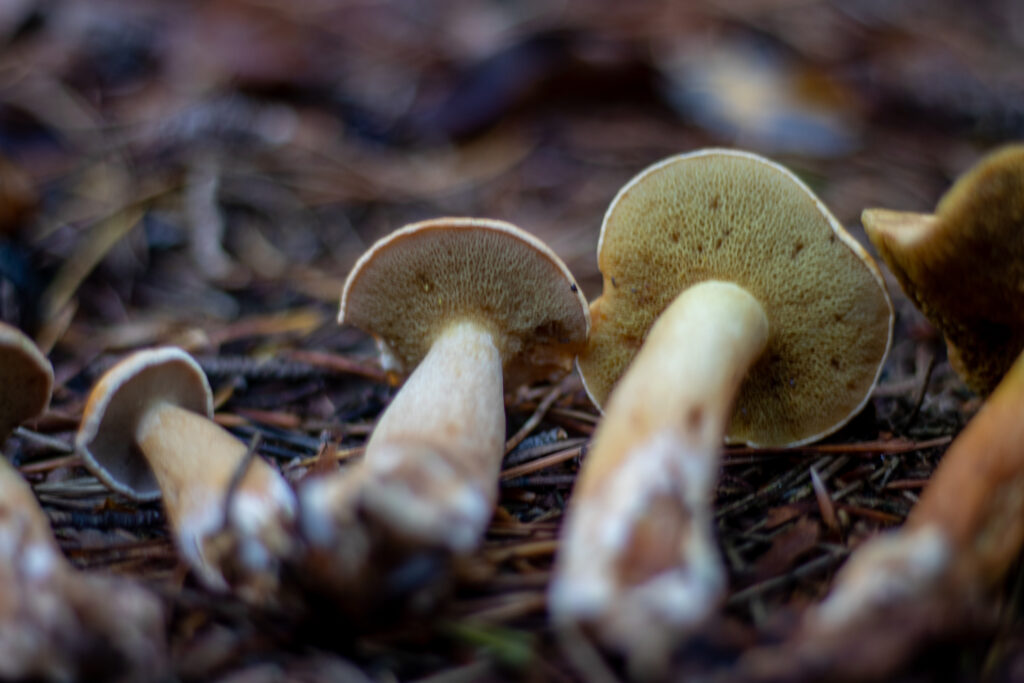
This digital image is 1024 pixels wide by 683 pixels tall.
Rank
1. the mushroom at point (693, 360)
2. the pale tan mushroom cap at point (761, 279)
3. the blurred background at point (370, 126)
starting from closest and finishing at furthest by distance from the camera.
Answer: the mushroom at point (693, 360) < the pale tan mushroom cap at point (761, 279) < the blurred background at point (370, 126)

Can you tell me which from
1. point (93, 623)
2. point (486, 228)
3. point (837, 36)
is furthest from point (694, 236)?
point (837, 36)

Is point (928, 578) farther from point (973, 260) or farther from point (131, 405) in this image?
point (131, 405)

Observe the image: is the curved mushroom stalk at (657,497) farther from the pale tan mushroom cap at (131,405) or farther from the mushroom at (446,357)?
the pale tan mushroom cap at (131,405)

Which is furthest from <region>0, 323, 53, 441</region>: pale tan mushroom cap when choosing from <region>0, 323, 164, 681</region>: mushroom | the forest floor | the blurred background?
the blurred background

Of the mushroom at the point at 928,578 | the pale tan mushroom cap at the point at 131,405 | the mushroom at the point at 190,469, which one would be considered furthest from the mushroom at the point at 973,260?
the pale tan mushroom cap at the point at 131,405

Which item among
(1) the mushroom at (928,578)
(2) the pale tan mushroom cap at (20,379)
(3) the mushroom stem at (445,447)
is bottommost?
(1) the mushroom at (928,578)

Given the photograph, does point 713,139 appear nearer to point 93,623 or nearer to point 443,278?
point 443,278

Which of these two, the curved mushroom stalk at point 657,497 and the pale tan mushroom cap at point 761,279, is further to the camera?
the pale tan mushroom cap at point 761,279
